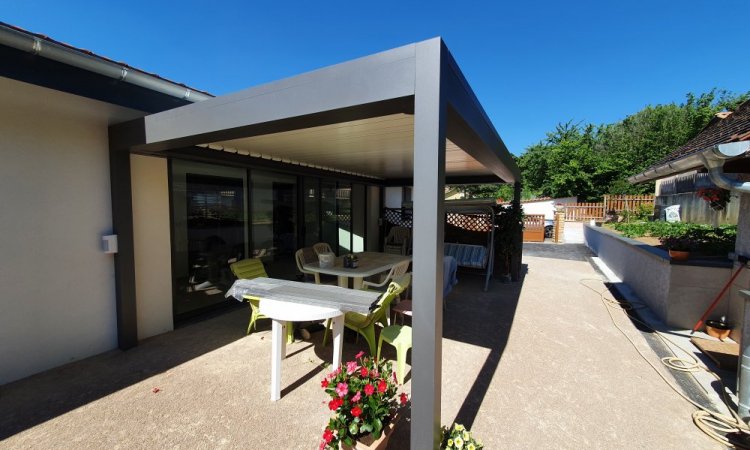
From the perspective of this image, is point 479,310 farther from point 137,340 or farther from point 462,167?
point 137,340

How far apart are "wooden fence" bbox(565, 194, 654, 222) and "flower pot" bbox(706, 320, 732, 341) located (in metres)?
13.7

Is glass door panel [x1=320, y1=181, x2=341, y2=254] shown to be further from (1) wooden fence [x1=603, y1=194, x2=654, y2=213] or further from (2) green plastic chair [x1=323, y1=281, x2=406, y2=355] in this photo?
(1) wooden fence [x1=603, y1=194, x2=654, y2=213]

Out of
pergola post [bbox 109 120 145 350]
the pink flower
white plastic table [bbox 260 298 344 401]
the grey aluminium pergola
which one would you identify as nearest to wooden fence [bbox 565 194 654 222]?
the grey aluminium pergola

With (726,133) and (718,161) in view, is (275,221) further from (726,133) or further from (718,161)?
(726,133)

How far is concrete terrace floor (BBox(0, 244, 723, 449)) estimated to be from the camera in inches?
83.7

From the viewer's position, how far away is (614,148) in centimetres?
2689

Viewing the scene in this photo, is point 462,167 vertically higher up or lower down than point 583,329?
higher up

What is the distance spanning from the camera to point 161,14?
17.9 feet

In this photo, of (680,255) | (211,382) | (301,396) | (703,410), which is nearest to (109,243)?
(211,382)

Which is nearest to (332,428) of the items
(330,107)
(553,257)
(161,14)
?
(330,107)

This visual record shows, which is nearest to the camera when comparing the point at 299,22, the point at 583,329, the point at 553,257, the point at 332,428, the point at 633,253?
the point at 332,428

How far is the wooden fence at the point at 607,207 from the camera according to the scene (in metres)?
15.2

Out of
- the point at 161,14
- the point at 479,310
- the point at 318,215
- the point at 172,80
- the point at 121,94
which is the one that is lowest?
the point at 479,310

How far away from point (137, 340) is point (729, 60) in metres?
29.7
